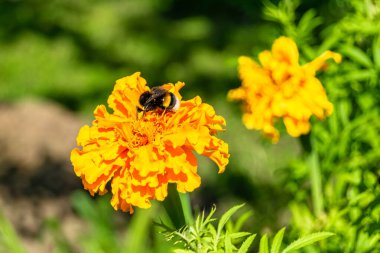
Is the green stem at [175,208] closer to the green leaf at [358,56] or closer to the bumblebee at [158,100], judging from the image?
the bumblebee at [158,100]

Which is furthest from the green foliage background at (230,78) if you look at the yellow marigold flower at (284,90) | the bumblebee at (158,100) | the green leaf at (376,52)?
the bumblebee at (158,100)

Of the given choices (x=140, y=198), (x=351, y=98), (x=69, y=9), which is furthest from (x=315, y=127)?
(x=69, y=9)

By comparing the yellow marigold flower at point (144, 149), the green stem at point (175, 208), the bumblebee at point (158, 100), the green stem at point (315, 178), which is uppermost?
the bumblebee at point (158, 100)

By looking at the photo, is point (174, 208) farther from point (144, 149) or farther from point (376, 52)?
point (376, 52)

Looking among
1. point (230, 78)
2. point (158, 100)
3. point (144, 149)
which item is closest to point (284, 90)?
point (158, 100)

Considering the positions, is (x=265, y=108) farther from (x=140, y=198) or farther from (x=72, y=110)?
(x=72, y=110)
